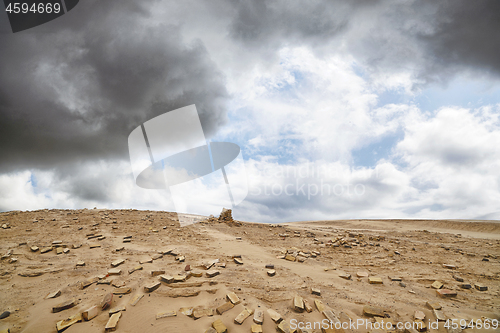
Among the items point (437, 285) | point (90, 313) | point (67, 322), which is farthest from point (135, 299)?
point (437, 285)

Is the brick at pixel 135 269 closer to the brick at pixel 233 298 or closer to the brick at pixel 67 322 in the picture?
the brick at pixel 67 322

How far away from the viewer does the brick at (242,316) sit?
11.7ft

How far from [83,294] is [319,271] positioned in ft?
19.6

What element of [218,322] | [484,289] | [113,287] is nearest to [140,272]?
[113,287]

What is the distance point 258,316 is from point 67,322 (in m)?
3.32

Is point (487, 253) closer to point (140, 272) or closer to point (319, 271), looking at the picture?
point (319, 271)

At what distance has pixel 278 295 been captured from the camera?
4.52 meters

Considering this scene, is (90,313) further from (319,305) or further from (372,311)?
(372,311)

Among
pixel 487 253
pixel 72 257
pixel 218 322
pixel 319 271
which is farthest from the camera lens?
pixel 487 253

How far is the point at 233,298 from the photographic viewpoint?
4164 millimetres

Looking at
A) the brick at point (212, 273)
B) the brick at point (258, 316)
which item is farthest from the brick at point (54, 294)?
the brick at point (258, 316)

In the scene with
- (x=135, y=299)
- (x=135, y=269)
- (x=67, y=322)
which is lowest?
(x=67, y=322)

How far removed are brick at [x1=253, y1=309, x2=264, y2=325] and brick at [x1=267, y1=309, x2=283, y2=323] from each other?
14cm

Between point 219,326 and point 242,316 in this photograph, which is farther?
point 242,316
